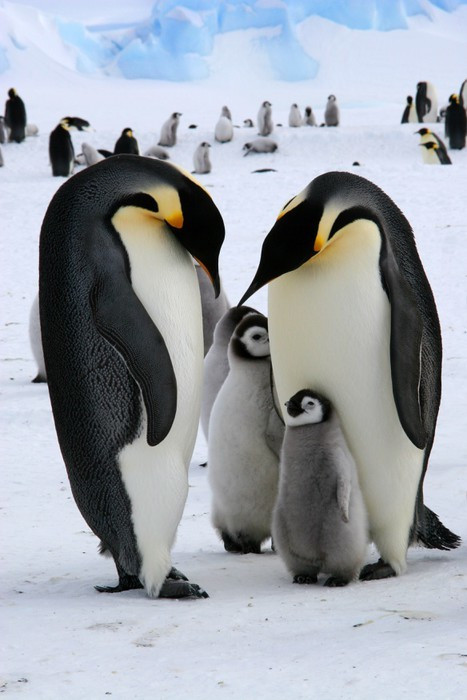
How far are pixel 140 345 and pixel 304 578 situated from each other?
83 centimetres

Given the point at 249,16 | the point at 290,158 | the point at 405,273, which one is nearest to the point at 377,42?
the point at 249,16

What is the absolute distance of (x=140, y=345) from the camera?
8.22 feet

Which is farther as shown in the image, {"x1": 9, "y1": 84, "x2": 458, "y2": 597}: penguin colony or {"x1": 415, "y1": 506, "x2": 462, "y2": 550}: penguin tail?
{"x1": 415, "y1": 506, "x2": 462, "y2": 550}: penguin tail

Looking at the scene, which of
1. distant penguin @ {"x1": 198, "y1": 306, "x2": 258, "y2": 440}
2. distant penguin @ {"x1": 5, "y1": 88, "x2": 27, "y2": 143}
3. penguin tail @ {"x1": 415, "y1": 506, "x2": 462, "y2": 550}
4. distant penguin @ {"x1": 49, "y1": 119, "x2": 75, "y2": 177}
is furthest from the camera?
distant penguin @ {"x1": 5, "y1": 88, "x2": 27, "y2": 143}

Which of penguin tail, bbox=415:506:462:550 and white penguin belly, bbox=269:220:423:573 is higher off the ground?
white penguin belly, bbox=269:220:423:573

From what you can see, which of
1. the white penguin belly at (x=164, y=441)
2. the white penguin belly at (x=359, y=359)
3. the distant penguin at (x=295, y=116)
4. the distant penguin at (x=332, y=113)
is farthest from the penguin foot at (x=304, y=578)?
the distant penguin at (x=295, y=116)

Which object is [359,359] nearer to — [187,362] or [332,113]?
[187,362]

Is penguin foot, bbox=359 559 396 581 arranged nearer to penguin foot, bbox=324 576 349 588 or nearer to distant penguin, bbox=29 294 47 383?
penguin foot, bbox=324 576 349 588

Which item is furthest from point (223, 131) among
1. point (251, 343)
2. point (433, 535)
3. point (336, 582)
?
point (336, 582)

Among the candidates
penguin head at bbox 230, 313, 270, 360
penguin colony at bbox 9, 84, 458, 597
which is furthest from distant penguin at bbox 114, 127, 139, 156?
penguin colony at bbox 9, 84, 458, 597

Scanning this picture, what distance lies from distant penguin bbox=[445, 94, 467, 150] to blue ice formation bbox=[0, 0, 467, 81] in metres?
19.6

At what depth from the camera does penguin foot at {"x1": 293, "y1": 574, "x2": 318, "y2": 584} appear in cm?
271

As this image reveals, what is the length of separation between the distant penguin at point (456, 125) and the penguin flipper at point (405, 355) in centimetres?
1802

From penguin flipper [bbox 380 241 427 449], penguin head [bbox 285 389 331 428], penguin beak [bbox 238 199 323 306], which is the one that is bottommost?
penguin head [bbox 285 389 331 428]
